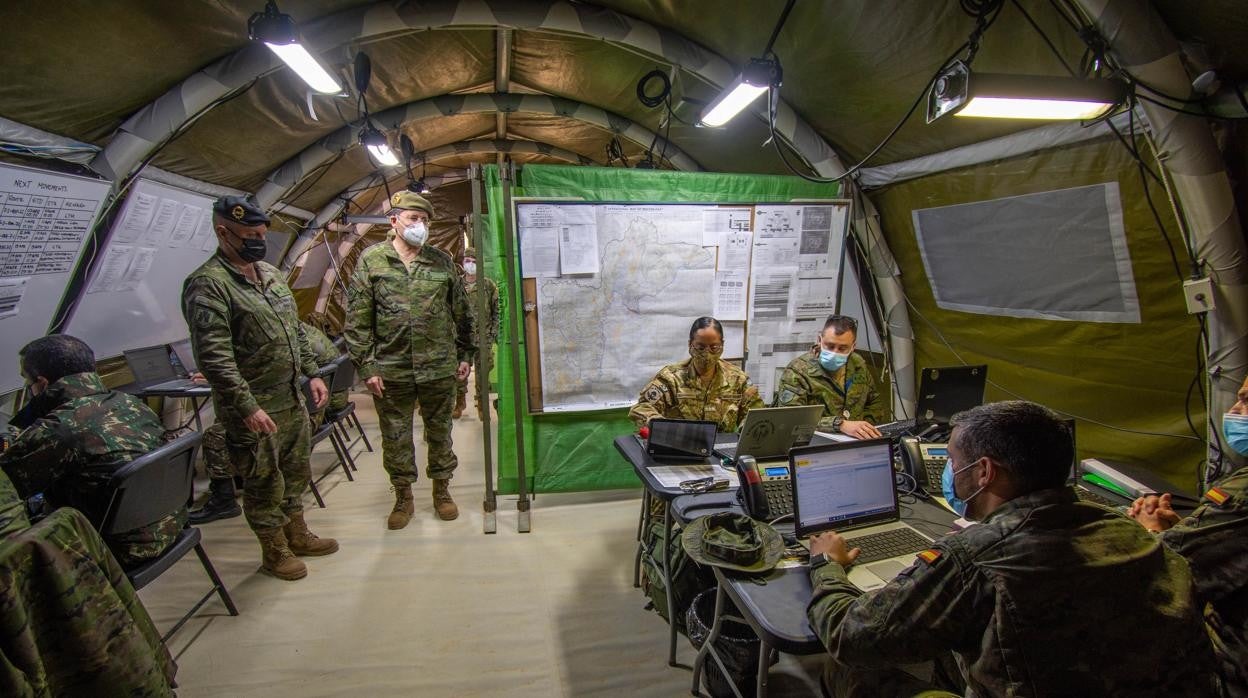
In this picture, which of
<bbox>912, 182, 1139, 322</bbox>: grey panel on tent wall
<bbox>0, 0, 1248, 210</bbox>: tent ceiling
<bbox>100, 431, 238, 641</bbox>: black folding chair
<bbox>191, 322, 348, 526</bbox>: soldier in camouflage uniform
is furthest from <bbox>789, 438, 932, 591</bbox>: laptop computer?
<bbox>191, 322, 348, 526</bbox>: soldier in camouflage uniform

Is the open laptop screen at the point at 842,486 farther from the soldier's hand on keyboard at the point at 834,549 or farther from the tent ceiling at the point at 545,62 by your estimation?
the tent ceiling at the point at 545,62

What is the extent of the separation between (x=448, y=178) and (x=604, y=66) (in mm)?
4403

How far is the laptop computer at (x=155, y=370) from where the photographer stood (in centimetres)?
338

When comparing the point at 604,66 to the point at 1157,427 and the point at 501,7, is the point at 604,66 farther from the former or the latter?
the point at 1157,427

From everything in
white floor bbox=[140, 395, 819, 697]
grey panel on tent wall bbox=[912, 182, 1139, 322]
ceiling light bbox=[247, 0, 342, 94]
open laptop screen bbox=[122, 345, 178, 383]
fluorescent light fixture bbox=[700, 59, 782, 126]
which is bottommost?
white floor bbox=[140, 395, 819, 697]

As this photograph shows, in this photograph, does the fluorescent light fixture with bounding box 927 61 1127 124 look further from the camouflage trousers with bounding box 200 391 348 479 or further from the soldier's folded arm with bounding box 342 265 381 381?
the camouflage trousers with bounding box 200 391 348 479

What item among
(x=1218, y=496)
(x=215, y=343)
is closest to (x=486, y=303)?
(x=215, y=343)

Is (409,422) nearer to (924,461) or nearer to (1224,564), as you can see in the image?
(924,461)

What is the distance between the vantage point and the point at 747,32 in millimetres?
2723

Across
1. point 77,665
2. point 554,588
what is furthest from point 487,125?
point 77,665

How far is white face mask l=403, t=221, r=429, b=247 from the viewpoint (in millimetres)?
2926

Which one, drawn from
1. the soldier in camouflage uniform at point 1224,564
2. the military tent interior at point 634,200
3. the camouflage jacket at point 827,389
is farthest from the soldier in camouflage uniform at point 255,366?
the soldier in camouflage uniform at point 1224,564

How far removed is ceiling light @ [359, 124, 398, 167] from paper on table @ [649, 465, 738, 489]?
3.16 meters

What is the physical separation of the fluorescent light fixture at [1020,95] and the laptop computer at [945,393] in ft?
3.33
